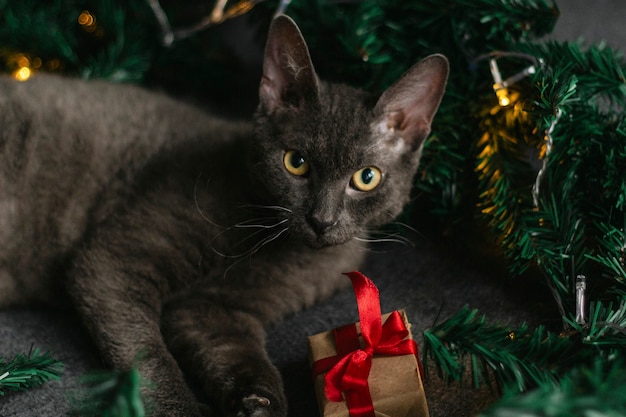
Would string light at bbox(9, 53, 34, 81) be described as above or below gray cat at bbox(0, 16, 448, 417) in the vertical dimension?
above

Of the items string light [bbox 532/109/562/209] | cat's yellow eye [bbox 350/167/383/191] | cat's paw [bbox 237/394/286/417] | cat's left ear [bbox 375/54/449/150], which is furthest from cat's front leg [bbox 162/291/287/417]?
string light [bbox 532/109/562/209]

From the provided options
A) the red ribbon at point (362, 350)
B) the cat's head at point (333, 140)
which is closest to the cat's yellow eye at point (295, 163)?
the cat's head at point (333, 140)

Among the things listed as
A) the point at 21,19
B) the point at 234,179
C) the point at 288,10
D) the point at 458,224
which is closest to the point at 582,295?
the point at 458,224

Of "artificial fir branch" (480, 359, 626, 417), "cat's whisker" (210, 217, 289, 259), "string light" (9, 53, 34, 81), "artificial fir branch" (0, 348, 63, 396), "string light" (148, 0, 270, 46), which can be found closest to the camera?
"artificial fir branch" (480, 359, 626, 417)

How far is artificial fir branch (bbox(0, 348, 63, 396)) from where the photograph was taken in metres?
0.91

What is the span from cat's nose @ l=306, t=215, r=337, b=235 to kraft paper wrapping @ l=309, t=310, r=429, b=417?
24 centimetres

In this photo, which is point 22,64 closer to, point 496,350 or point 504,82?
point 504,82

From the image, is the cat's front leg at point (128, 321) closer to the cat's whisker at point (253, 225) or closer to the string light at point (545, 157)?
the cat's whisker at point (253, 225)

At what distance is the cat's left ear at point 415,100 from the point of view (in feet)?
3.48

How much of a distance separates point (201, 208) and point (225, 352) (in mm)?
291

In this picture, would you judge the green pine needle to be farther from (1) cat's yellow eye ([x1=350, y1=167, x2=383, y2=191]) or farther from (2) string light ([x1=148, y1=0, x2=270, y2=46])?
(2) string light ([x1=148, y1=0, x2=270, y2=46])

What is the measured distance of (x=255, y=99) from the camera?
6.01 feet

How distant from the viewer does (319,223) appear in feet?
3.33

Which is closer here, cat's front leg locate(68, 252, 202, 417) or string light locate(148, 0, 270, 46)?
cat's front leg locate(68, 252, 202, 417)
